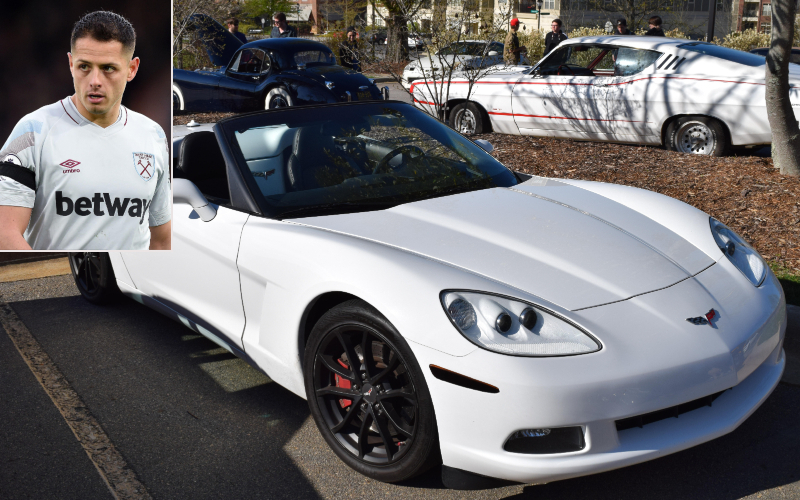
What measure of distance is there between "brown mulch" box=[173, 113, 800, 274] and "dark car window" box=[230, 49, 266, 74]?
563 centimetres

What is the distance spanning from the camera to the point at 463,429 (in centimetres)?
256

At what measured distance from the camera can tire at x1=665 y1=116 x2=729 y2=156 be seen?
8211mm

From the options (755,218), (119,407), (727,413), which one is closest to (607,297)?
(727,413)

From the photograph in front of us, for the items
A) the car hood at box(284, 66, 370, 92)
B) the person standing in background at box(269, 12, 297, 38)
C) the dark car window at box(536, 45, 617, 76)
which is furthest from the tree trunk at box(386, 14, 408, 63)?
the person standing in background at box(269, 12, 297, 38)

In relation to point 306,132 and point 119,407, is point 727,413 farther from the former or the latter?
point 119,407

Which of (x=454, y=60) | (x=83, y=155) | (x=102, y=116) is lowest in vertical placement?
(x=83, y=155)

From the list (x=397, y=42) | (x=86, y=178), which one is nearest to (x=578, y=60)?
(x=397, y=42)

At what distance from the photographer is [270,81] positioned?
13039 mm

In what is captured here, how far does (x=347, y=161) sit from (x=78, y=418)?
69.0 inches

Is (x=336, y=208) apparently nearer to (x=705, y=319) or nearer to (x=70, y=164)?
(x=70, y=164)

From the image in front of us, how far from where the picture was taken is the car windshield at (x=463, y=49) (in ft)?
31.6

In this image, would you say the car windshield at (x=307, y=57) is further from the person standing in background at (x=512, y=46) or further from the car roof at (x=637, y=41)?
the car roof at (x=637, y=41)

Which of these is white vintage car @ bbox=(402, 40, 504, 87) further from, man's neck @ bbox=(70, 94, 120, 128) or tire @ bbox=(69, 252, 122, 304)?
man's neck @ bbox=(70, 94, 120, 128)

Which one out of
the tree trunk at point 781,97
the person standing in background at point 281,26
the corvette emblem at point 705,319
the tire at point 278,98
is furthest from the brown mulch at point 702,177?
the person standing in background at point 281,26
